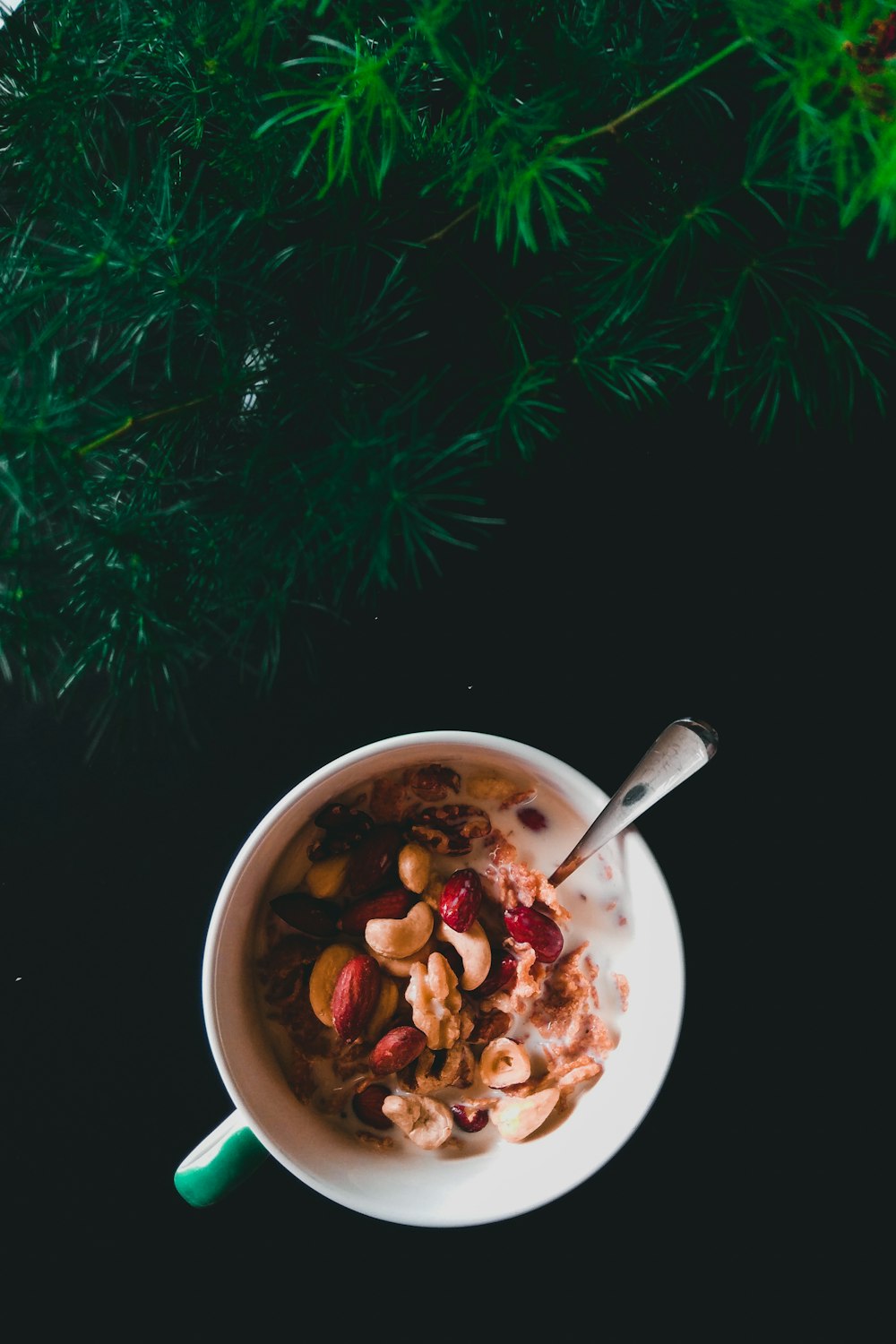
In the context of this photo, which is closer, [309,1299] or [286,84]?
[286,84]

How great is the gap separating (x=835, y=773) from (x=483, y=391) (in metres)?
0.37

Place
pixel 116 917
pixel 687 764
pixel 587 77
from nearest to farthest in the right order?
pixel 587 77 → pixel 687 764 → pixel 116 917

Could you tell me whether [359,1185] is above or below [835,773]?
below

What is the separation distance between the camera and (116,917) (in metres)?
0.72

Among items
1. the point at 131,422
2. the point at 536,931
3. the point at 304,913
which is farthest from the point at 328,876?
the point at 131,422

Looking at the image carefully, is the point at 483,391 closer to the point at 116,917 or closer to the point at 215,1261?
the point at 116,917

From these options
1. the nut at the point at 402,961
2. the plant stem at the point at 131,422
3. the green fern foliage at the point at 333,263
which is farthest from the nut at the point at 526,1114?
the plant stem at the point at 131,422

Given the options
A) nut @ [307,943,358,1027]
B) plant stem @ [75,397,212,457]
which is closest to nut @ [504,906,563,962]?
nut @ [307,943,358,1027]

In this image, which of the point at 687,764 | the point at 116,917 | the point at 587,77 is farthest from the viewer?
the point at 116,917

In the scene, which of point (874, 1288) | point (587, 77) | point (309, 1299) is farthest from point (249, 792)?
point (874, 1288)

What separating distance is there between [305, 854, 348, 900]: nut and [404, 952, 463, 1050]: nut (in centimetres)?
7

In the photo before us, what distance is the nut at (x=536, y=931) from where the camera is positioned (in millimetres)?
659

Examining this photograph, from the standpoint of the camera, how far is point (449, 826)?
0.68m

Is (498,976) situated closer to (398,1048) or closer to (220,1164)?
(398,1048)
